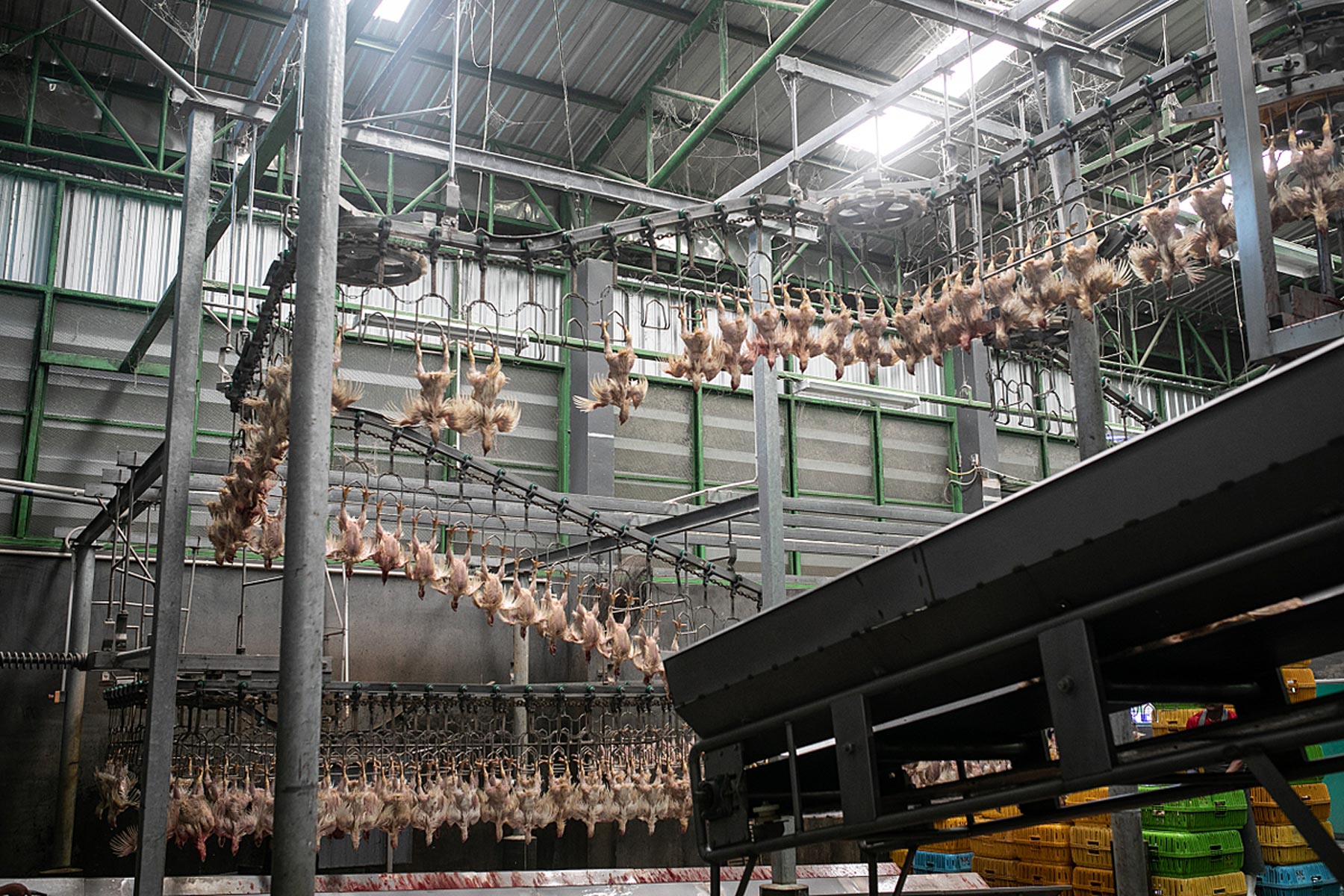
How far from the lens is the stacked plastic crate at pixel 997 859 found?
11102 millimetres

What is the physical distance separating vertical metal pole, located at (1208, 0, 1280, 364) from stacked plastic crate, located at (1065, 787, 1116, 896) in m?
7.18

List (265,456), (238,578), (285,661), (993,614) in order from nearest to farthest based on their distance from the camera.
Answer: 1. (993,614)
2. (285,661)
3. (265,456)
4. (238,578)

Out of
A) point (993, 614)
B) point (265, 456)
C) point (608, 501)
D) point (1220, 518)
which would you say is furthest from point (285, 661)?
point (608, 501)

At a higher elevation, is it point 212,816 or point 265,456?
point 265,456

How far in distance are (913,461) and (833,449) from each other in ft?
5.50

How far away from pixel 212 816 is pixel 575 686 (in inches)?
122

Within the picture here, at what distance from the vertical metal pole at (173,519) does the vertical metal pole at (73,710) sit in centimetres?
502

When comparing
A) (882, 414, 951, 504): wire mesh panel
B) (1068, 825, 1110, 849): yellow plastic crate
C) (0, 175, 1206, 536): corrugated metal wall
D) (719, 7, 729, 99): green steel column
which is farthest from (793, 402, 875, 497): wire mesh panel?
(1068, 825, 1110, 849): yellow plastic crate

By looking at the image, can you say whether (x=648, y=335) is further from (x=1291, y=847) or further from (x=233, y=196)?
(x=1291, y=847)

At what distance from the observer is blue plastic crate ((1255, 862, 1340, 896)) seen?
10.7 m

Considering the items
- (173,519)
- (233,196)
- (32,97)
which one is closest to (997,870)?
(173,519)

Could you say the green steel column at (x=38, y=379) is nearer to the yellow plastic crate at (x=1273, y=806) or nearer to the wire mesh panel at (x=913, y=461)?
the wire mesh panel at (x=913, y=461)

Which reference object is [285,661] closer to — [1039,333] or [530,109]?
[1039,333]

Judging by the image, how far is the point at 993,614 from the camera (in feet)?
9.48
